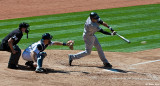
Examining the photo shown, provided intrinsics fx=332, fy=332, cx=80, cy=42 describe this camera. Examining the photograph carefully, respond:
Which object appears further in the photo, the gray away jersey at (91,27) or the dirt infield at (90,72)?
the gray away jersey at (91,27)

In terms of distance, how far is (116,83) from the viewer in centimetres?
823

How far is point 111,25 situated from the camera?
626 inches

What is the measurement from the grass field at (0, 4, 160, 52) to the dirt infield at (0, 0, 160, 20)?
1.10 m

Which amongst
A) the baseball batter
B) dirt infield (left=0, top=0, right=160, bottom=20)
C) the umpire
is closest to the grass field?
dirt infield (left=0, top=0, right=160, bottom=20)

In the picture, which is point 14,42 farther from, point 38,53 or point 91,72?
point 91,72

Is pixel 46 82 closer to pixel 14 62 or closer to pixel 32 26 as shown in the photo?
pixel 14 62

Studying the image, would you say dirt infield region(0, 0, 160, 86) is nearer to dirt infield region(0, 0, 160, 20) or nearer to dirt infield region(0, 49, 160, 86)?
dirt infield region(0, 49, 160, 86)

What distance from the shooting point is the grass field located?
13008mm

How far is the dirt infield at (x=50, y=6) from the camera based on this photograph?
18859 mm

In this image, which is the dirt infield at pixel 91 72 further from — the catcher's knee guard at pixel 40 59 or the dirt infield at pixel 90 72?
the catcher's knee guard at pixel 40 59

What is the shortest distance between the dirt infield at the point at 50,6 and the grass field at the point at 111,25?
1.10 meters

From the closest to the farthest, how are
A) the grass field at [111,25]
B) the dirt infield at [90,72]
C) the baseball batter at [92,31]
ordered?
the dirt infield at [90,72], the baseball batter at [92,31], the grass field at [111,25]

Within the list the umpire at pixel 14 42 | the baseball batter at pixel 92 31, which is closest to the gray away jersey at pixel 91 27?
the baseball batter at pixel 92 31

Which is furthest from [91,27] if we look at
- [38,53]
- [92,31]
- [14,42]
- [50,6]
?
[50,6]
